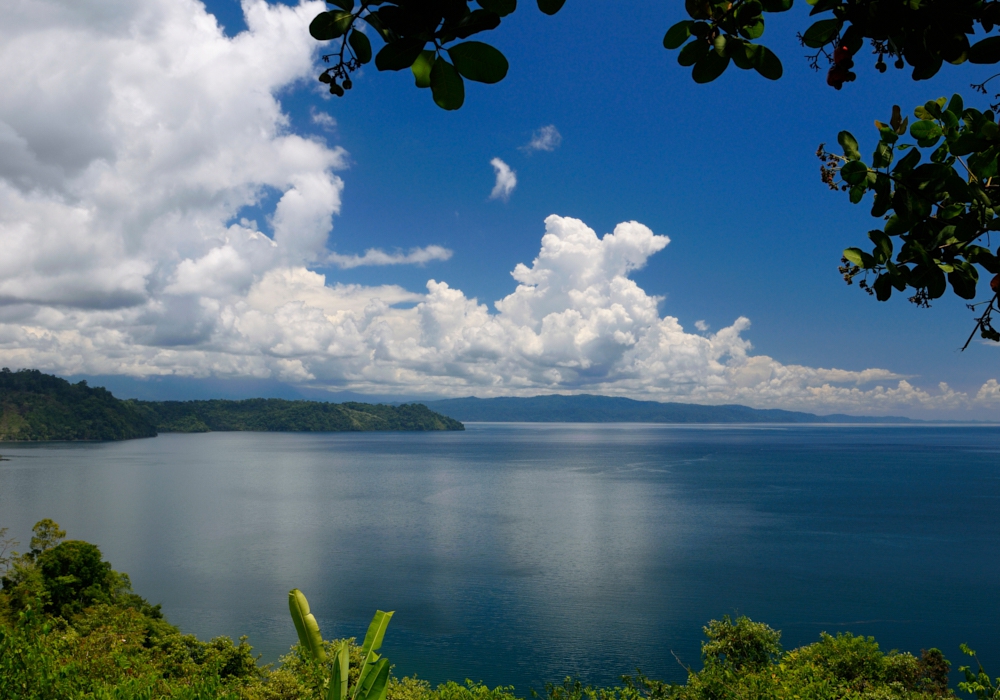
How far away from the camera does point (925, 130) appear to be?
91.6 inches

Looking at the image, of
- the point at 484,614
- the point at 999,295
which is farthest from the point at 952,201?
the point at 484,614

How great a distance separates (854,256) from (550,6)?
1.62 m

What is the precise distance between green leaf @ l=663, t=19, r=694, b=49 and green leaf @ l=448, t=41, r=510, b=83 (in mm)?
641

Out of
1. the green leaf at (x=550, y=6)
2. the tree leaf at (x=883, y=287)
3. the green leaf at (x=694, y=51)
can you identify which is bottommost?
the tree leaf at (x=883, y=287)

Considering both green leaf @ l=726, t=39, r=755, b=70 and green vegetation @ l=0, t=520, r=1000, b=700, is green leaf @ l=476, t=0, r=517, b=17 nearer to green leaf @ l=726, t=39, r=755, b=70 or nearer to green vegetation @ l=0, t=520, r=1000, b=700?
green leaf @ l=726, t=39, r=755, b=70

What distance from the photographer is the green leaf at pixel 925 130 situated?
90.6 inches

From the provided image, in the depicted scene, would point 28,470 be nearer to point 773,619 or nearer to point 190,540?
point 190,540

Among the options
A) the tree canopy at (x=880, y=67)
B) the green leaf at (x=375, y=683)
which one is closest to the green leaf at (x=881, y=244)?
the tree canopy at (x=880, y=67)

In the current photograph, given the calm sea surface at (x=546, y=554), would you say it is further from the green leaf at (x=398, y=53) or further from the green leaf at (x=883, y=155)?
the green leaf at (x=398, y=53)

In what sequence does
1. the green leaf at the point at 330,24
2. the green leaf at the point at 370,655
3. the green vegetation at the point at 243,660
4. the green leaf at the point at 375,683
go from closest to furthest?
1. the green leaf at the point at 330,24
2. the green leaf at the point at 375,683
3. the green leaf at the point at 370,655
4. the green vegetation at the point at 243,660

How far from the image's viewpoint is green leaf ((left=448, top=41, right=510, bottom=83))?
137cm

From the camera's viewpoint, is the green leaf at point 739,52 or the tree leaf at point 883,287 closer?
the green leaf at point 739,52

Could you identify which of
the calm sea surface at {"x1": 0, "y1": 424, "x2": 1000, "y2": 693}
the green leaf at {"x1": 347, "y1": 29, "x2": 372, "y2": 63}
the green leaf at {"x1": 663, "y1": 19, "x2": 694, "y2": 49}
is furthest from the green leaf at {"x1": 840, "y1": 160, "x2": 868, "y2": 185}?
the calm sea surface at {"x1": 0, "y1": 424, "x2": 1000, "y2": 693}

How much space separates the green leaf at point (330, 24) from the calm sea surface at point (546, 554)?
3716cm
